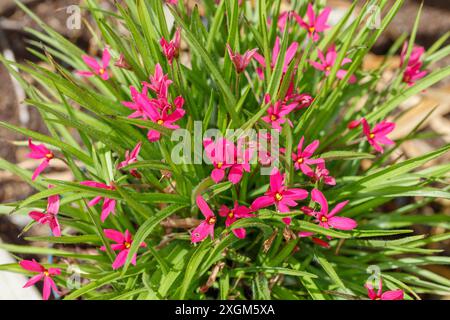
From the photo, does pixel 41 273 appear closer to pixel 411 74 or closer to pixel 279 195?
pixel 279 195

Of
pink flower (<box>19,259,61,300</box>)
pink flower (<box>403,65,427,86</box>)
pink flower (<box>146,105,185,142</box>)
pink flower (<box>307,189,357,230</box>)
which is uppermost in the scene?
pink flower (<box>403,65,427,86</box>)

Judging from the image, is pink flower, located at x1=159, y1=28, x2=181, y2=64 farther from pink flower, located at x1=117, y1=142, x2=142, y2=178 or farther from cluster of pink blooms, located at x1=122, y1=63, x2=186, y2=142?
pink flower, located at x1=117, y1=142, x2=142, y2=178

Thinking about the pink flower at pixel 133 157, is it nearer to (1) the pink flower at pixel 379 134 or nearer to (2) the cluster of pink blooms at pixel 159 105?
(2) the cluster of pink blooms at pixel 159 105

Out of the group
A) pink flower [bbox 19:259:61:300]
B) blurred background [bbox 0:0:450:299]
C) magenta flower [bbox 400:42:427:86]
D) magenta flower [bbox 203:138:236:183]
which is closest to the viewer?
magenta flower [bbox 203:138:236:183]

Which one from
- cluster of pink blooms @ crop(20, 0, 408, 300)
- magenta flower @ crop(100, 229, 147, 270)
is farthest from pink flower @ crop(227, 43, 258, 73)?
magenta flower @ crop(100, 229, 147, 270)

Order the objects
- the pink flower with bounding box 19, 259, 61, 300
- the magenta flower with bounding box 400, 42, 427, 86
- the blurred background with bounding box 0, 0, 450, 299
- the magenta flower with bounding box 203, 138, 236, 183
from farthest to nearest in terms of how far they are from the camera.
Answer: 1. the blurred background with bounding box 0, 0, 450, 299
2. the magenta flower with bounding box 400, 42, 427, 86
3. the pink flower with bounding box 19, 259, 61, 300
4. the magenta flower with bounding box 203, 138, 236, 183

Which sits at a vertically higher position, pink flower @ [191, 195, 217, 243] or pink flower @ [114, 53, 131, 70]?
pink flower @ [114, 53, 131, 70]
